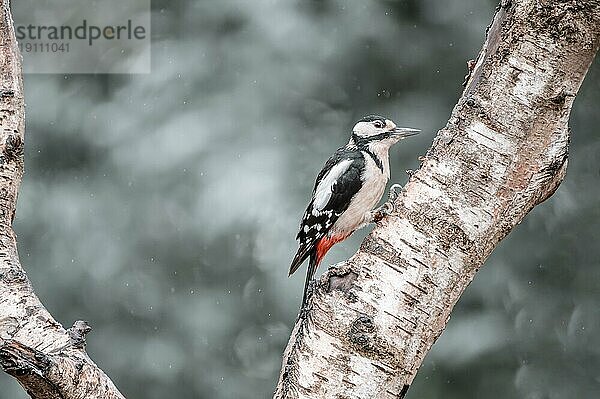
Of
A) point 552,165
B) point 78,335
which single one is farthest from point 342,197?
point 78,335

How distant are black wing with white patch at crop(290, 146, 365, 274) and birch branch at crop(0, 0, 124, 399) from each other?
1573 mm

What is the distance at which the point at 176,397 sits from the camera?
265 inches

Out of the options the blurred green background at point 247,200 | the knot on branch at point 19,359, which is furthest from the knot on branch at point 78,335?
the blurred green background at point 247,200

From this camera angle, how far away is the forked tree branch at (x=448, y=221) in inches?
76.2

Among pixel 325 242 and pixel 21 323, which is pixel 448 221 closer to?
pixel 21 323

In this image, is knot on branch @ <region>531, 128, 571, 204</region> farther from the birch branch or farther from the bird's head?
the bird's head

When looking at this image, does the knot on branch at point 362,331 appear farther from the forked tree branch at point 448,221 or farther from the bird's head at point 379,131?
the bird's head at point 379,131

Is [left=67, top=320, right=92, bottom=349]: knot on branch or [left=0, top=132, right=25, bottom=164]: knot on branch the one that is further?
[left=0, top=132, right=25, bottom=164]: knot on branch

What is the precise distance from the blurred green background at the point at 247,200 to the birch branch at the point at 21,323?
4108mm

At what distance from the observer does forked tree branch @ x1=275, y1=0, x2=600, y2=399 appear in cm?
193

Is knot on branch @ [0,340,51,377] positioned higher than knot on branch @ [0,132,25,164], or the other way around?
knot on branch @ [0,132,25,164]

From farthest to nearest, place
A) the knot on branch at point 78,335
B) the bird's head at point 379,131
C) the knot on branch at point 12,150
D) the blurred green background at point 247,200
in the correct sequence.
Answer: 1. the blurred green background at point 247,200
2. the bird's head at point 379,131
3. the knot on branch at point 12,150
4. the knot on branch at point 78,335

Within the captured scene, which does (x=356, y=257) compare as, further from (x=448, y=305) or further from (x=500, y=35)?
(x=500, y=35)

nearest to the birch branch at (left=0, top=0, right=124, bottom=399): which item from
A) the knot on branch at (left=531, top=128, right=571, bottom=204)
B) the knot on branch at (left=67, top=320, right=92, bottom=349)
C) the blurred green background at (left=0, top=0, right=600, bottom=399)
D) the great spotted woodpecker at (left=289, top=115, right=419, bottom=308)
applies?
the knot on branch at (left=67, top=320, right=92, bottom=349)
